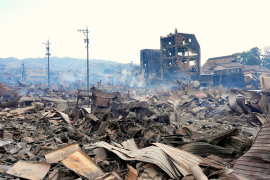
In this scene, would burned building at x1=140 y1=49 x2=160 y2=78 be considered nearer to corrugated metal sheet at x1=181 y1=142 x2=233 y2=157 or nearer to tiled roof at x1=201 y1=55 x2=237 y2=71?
tiled roof at x1=201 y1=55 x2=237 y2=71

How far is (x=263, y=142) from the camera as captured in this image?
2.88 meters

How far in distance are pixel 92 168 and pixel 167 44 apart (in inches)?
1601

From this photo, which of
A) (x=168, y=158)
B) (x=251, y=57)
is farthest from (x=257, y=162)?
(x=251, y=57)

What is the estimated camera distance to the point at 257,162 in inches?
104

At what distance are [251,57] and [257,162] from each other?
5241 centimetres

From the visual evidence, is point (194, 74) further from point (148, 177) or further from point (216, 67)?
point (148, 177)

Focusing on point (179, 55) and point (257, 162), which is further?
point (179, 55)

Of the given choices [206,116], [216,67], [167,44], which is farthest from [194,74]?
[206,116]

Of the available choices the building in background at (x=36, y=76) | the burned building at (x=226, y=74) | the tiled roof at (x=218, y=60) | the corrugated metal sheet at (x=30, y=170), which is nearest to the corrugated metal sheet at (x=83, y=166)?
the corrugated metal sheet at (x=30, y=170)

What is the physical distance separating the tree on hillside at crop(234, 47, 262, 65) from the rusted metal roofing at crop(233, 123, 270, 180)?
51.6m

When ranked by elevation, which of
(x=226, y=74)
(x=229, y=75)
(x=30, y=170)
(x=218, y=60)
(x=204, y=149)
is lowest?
(x=30, y=170)

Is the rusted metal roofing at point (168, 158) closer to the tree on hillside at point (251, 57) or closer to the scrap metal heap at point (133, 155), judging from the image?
the scrap metal heap at point (133, 155)

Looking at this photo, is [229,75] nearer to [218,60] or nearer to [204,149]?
[218,60]

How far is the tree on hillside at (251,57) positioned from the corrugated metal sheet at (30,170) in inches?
2093
